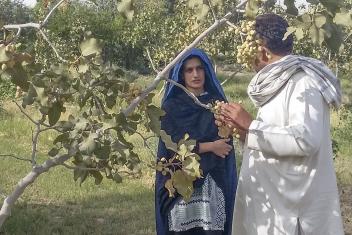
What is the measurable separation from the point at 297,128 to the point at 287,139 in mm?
52

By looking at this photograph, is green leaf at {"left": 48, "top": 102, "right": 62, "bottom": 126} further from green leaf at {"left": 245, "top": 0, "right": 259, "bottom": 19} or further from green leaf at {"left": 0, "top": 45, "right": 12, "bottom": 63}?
green leaf at {"left": 245, "top": 0, "right": 259, "bottom": 19}

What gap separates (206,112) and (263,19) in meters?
0.97

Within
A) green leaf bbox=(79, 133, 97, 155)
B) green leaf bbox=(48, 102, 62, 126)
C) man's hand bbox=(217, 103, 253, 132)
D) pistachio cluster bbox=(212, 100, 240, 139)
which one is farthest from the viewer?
man's hand bbox=(217, 103, 253, 132)

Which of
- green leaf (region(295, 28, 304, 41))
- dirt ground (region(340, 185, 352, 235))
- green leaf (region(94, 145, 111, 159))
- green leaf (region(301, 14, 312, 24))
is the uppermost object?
green leaf (region(301, 14, 312, 24))

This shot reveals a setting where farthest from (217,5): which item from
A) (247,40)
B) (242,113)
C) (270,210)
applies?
(270,210)

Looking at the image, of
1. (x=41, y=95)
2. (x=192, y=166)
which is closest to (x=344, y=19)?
(x=192, y=166)

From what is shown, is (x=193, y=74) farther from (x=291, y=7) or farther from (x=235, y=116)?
(x=291, y=7)

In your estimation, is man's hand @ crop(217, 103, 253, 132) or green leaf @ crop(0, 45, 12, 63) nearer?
green leaf @ crop(0, 45, 12, 63)

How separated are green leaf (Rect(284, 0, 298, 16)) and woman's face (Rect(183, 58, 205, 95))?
4.68 ft

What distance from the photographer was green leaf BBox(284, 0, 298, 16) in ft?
5.86

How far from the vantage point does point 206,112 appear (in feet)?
11.0

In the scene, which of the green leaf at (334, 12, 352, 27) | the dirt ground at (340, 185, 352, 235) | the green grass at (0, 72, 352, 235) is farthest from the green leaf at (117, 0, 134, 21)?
the dirt ground at (340, 185, 352, 235)

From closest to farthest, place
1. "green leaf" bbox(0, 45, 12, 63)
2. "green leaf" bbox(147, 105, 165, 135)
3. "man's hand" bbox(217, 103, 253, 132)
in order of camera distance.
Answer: "green leaf" bbox(0, 45, 12, 63)
"green leaf" bbox(147, 105, 165, 135)
"man's hand" bbox(217, 103, 253, 132)

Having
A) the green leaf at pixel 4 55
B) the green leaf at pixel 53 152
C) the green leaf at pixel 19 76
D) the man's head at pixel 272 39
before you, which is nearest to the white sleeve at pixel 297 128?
the man's head at pixel 272 39
